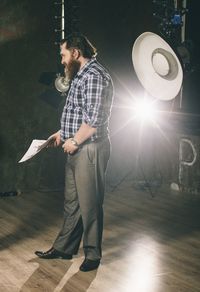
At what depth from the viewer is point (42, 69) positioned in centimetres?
607

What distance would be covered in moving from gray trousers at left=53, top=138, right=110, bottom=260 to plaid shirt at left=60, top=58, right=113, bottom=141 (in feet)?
0.40

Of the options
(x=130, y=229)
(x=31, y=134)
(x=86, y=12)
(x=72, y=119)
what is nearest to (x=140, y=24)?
(x=86, y=12)

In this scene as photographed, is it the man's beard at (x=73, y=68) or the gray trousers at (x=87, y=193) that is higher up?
the man's beard at (x=73, y=68)

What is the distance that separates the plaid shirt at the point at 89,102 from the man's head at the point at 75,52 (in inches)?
2.0

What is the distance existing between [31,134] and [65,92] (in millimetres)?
727

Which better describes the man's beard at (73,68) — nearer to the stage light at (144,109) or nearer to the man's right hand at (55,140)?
the man's right hand at (55,140)

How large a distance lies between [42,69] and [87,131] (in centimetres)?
312

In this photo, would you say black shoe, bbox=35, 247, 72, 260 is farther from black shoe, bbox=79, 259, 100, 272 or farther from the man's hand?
the man's hand

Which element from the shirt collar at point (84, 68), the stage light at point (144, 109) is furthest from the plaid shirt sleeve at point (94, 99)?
the stage light at point (144, 109)

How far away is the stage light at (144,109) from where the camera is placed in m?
6.74

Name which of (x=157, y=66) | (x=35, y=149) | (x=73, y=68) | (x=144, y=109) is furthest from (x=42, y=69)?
(x=35, y=149)

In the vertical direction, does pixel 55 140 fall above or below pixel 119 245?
above

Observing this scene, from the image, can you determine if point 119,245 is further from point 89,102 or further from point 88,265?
point 89,102

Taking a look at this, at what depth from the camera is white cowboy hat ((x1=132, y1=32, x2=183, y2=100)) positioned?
15.8 ft
